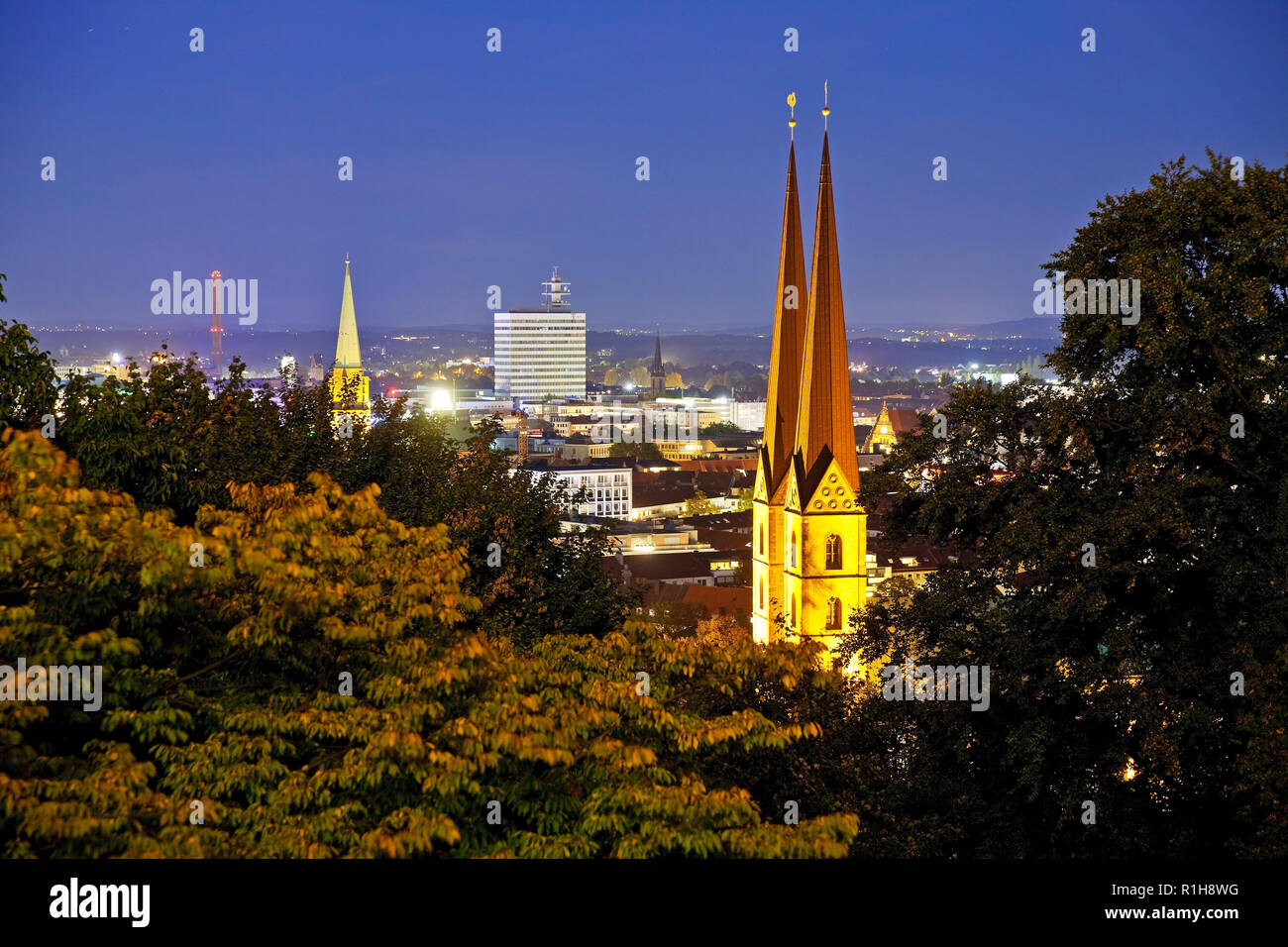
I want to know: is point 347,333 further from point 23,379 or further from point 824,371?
point 23,379

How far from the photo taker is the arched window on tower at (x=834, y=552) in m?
43.7

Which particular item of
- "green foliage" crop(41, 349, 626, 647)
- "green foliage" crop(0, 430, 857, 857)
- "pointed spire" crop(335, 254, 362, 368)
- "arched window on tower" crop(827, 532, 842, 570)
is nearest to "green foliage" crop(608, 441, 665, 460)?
"pointed spire" crop(335, 254, 362, 368)

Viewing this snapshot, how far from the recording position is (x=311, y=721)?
10.4m

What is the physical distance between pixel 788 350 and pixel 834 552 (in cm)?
871

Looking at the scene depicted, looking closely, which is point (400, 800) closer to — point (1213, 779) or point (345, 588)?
point (345, 588)

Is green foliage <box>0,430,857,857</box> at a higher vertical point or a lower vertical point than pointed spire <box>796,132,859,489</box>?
lower

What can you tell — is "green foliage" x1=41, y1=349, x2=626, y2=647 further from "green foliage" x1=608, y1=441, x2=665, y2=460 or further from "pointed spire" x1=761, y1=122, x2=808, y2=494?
"green foliage" x1=608, y1=441, x2=665, y2=460

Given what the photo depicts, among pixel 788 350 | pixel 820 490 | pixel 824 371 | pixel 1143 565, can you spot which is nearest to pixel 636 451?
pixel 788 350

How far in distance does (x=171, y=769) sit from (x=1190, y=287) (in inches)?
531

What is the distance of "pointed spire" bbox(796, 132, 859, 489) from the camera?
44.0 metres

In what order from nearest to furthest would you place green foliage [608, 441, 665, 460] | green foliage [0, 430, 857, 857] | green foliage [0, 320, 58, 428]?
green foliage [0, 430, 857, 857] < green foliage [0, 320, 58, 428] < green foliage [608, 441, 665, 460]

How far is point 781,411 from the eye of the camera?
4738 cm
